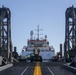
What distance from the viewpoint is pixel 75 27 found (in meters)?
51.6

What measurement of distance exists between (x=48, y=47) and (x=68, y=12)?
17.6 metres

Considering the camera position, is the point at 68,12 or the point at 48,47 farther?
the point at 48,47

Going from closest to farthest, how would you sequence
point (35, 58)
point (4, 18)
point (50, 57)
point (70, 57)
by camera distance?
point (70, 57), point (4, 18), point (35, 58), point (50, 57)

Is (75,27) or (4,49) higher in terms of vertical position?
(75,27)

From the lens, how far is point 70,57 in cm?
4719

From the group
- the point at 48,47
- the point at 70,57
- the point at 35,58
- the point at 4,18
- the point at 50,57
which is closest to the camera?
the point at 70,57

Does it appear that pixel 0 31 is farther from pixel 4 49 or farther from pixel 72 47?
pixel 72 47

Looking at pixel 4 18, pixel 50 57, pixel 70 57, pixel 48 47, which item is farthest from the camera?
pixel 48 47

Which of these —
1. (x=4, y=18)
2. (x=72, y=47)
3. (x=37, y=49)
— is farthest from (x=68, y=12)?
(x=37, y=49)

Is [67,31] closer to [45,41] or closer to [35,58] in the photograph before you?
[35,58]

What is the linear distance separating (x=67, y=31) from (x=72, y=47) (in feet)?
11.8

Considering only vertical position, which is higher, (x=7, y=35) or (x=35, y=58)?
(x=7, y=35)

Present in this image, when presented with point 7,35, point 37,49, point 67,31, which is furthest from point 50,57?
point 7,35

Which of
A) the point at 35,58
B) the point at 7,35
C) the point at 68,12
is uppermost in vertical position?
the point at 68,12
